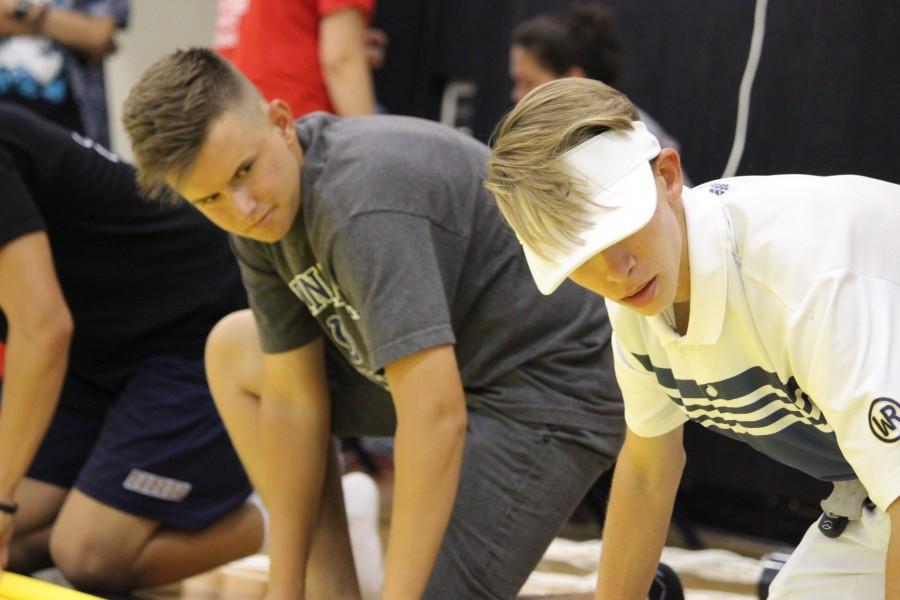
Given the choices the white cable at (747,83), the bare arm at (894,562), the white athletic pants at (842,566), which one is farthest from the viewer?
the white cable at (747,83)

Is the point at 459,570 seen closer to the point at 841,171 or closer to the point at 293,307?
the point at 293,307

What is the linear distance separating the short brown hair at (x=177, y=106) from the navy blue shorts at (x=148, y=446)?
2.07 ft

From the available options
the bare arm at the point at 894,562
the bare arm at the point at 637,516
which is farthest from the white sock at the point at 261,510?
the bare arm at the point at 894,562

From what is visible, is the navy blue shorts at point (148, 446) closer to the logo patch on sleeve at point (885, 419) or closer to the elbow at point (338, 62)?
the elbow at point (338, 62)

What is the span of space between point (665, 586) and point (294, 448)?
1.80ft

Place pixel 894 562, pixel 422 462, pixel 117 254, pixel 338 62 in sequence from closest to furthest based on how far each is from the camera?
1. pixel 894 562
2. pixel 422 462
3. pixel 117 254
4. pixel 338 62

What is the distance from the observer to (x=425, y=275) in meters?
1.50

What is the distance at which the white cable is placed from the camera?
8.37 ft

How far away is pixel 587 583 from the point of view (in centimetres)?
222

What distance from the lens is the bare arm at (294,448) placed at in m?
1.75

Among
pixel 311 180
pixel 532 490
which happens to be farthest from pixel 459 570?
pixel 311 180

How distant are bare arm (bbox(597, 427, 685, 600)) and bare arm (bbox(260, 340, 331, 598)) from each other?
534 mm

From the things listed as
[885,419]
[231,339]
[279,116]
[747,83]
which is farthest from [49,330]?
[747,83]

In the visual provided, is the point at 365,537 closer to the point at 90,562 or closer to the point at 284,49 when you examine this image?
the point at 90,562
